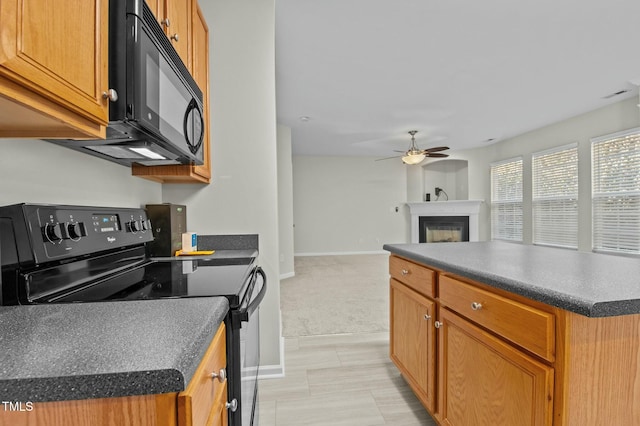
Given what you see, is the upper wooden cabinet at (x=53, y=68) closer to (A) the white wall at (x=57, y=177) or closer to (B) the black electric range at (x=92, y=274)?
(A) the white wall at (x=57, y=177)

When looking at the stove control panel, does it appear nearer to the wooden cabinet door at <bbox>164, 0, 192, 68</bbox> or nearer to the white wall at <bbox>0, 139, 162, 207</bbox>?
the white wall at <bbox>0, 139, 162, 207</bbox>

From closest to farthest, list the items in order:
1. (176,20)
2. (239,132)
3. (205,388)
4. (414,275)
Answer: (205,388) → (176,20) → (414,275) → (239,132)

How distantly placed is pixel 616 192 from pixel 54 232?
5.91m

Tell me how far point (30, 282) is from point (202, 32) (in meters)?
1.60

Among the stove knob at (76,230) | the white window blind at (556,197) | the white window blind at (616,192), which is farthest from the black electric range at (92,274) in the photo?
the white window blind at (556,197)

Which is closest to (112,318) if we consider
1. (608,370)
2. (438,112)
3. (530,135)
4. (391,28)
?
(608,370)

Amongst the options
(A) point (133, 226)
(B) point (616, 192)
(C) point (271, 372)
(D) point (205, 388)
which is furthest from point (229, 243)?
(B) point (616, 192)

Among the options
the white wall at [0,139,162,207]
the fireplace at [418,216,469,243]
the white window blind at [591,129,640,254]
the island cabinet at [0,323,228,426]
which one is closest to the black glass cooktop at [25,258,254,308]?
the white wall at [0,139,162,207]

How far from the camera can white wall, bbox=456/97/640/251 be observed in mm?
4293

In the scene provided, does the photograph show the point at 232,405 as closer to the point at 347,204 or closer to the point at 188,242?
the point at 188,242

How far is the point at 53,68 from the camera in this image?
2.11ft

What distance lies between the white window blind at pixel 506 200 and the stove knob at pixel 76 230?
6.96 meters

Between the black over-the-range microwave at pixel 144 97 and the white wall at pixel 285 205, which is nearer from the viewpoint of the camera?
the black over-the-range microwave at pixel 144 97

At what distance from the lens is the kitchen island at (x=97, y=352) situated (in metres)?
0.45
